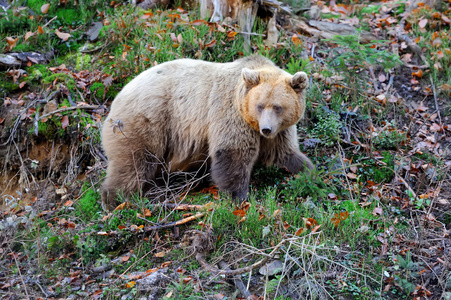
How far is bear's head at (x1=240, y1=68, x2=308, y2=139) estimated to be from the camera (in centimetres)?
560

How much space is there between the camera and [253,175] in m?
6.50

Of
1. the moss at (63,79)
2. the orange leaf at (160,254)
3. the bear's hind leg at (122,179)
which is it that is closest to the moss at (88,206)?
the bear's hind leg at (122,179)

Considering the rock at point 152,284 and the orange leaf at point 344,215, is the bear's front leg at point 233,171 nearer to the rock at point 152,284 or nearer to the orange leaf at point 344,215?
the orange leaf at point 344,215

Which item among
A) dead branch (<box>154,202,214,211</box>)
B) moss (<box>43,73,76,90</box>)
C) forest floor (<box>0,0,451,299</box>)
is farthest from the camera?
moss (<box>43,73,76,90</box>)

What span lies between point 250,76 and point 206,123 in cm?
90

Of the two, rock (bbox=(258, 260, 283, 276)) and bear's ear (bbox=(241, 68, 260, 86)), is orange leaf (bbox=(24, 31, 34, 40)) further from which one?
rock (bbox=(258, 260, 283, 276))

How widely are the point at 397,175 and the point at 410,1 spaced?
5.10 metres

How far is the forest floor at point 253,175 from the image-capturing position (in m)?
4.68

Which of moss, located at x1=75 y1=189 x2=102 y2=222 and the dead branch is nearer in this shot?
the dead branch

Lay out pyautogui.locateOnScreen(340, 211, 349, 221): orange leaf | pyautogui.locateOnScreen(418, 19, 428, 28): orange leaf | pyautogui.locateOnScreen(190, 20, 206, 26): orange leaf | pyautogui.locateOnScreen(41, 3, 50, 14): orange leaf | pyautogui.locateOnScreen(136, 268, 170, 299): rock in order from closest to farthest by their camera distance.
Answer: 1. pyautogui.locateOnScreen(136, 268, 170, 299): rock
2. pyautogui.locateOnScreen(340, 211, 349, 221): orange leaf
3. pyautogui.locateOnScreen(190, 20, 206, 26): orange leaf
4. pyautogui.locateOnScreen(41, 3, 50, 14): orange leaf
5. pyautogui.locateOnScreen(418, 19, 428, 28): orange leaf

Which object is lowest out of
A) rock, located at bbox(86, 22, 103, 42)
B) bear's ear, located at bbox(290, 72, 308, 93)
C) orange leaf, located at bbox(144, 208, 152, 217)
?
orange leaf, located at bbox(144, 208, 152, 217)

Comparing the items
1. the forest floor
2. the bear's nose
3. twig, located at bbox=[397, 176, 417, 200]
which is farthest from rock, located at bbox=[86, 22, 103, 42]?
twig, located at bbox=[397, 176, 417, 200]

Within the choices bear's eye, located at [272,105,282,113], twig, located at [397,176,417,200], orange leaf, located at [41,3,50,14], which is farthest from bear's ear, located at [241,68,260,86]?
orange leaf, located at [41,3,50,14]

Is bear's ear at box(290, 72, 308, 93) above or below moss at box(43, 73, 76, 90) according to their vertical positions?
above
